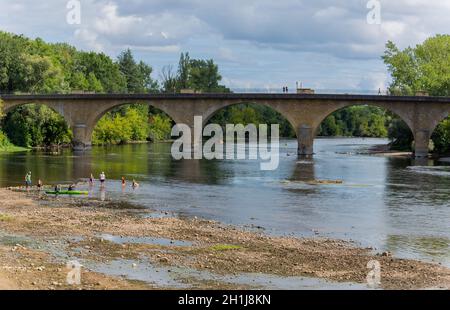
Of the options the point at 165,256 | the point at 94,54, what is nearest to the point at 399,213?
the point at 165,256

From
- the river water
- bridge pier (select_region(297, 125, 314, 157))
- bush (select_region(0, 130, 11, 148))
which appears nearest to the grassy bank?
bush (select_region(0, 130, 11, 148))

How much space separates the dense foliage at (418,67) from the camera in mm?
107125

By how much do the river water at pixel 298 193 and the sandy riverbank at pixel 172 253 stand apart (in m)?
2.51

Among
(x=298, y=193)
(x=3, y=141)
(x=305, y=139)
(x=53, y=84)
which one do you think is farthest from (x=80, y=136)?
(x=298, y=193)

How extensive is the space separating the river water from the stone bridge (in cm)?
633

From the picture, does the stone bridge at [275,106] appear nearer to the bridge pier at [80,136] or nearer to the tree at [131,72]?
the bridge pier at [80,136]

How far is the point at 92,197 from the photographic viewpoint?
48406 millimetres

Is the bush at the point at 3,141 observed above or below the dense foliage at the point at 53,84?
below

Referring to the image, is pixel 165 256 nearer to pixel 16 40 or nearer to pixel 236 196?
pixel 236 196

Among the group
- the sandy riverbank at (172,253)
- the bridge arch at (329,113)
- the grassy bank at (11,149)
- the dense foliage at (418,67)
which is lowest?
the sandy riverbank at (172,253)

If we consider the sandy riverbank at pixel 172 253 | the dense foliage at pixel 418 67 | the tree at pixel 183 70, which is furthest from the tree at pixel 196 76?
the sandy riverbank at pixel 172 253

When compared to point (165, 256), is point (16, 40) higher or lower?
higher
